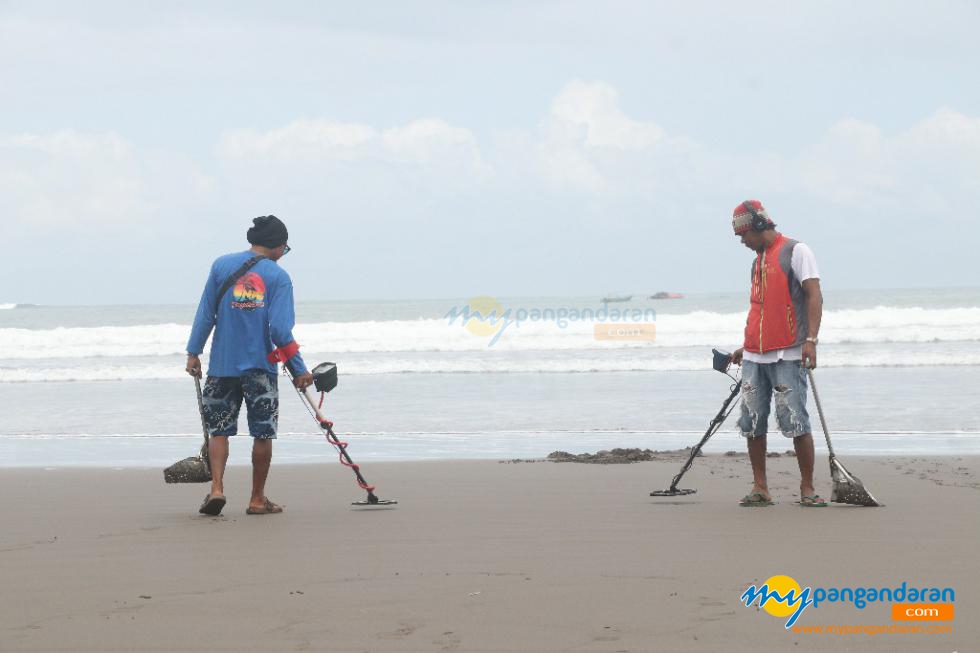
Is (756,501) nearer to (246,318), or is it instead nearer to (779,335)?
(779,335)

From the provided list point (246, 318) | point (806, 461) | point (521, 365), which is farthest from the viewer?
point (521, 365)

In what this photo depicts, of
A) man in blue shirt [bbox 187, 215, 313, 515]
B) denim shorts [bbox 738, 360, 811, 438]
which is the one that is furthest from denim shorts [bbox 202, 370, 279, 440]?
denim shorts [bbox 738, 360, 811, 438]

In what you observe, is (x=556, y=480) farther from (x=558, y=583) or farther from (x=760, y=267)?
(x=558, y=583)

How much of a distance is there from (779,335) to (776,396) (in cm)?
33

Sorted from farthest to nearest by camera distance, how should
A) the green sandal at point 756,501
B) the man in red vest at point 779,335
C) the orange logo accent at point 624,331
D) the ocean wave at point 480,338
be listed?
the orange logo accent at point 624,331 < the ocean wave at point 480,338 < the green sandal at point 756,501 < the man in red vest at point 779,335

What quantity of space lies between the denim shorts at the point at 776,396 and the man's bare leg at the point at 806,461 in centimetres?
6

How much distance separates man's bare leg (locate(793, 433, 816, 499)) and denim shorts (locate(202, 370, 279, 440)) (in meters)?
2.81

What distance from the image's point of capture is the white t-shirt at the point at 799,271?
5840 mm

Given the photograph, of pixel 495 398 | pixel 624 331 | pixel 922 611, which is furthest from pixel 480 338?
pixel 922 611

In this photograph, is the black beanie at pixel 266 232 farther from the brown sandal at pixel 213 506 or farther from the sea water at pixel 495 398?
the sea water at pixel 495 398

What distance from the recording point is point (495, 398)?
14164 millimetres

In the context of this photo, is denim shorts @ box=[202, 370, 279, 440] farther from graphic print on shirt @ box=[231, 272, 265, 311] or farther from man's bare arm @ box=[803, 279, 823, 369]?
man's bare arm @ box=[803, 279, 823, 369]

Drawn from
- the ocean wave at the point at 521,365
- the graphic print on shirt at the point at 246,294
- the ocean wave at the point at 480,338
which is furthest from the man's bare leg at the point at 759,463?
the ocean wave at the point at 480,338

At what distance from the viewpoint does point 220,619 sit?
366cm
